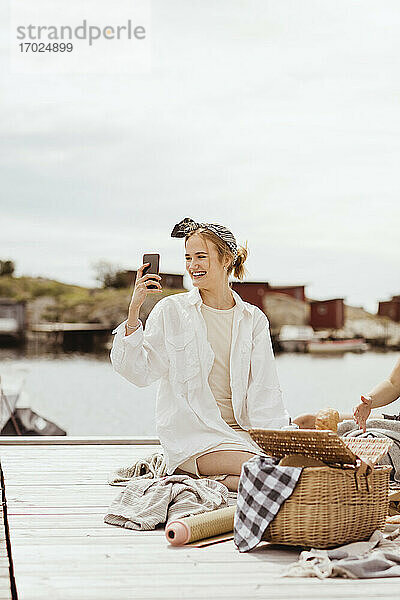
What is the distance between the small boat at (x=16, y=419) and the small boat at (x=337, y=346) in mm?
6605

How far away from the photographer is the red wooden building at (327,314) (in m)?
14.3

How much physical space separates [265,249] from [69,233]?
3.47 metres

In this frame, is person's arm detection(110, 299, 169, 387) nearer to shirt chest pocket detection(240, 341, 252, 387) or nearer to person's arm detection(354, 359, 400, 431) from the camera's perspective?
shirt chest pocket detection(240, 341, 252, 387)

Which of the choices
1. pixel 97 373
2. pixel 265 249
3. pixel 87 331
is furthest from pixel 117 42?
pixel 265 249

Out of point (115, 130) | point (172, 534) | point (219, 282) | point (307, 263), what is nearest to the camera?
point (172, 534)

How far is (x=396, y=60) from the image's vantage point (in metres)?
15.0

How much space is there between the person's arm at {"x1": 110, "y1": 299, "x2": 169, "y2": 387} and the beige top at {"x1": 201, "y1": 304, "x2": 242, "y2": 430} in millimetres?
234

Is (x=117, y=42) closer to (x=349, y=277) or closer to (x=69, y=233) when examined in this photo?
(x=69, y=233)

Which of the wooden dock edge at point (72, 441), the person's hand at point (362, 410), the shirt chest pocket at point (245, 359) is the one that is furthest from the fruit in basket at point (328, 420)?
the wooden dock edge at point (72, 441)

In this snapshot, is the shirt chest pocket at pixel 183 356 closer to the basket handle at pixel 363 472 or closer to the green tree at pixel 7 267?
the basket handle at pixel 363 472

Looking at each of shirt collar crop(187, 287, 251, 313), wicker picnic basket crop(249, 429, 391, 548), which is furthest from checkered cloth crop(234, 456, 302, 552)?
shirt collar crop(187, 287, 251, 313)

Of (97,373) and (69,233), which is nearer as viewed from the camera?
(97,373)

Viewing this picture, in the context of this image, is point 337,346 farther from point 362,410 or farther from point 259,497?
point 259,497

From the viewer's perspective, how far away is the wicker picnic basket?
3301 millimetres
